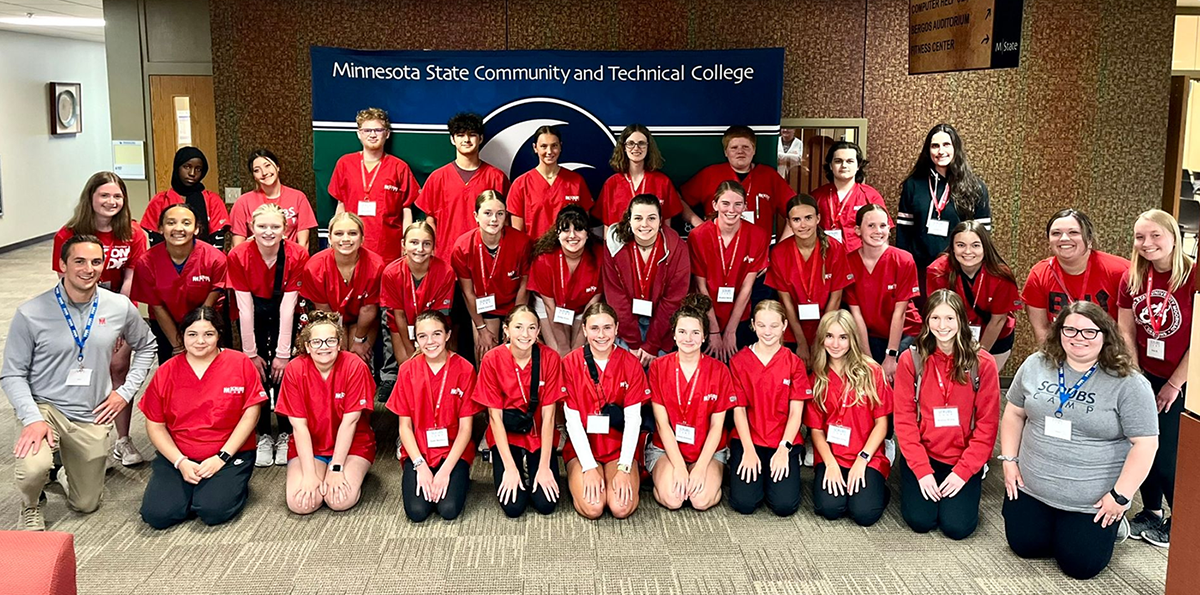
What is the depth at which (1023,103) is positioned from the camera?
208 inches

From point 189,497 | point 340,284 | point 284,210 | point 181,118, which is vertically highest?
point 181,118

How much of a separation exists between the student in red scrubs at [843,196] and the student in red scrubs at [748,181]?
230 millimetres

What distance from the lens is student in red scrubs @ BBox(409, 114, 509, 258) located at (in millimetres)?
5008

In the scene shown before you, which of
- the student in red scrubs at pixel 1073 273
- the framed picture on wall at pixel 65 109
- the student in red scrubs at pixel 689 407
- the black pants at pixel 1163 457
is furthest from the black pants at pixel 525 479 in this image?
the framed picture on wall at pixel 65 109

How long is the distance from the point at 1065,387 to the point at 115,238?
4020 millimetres

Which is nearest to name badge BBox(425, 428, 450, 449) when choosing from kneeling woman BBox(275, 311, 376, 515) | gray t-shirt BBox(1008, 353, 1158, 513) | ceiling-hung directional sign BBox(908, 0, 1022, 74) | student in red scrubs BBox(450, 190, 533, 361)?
kneeling woman BBox(275, 311, 376, 515)

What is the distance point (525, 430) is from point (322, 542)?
0.90 meters

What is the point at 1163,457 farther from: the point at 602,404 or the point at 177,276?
the point at 177,276

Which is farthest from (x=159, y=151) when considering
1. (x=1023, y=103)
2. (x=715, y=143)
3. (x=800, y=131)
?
(x=1023, y=103)

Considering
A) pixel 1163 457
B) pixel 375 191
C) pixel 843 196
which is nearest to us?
pixel 1163 457

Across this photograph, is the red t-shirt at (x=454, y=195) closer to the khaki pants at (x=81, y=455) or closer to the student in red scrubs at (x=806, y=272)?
the student in red scrubs at (x=806, y=272)

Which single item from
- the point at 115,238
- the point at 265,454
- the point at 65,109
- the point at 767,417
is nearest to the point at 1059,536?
the point at 767,417

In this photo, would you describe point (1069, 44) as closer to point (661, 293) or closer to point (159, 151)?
point (661, 293)

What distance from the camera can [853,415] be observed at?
154 inches
